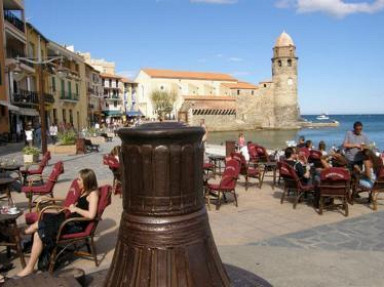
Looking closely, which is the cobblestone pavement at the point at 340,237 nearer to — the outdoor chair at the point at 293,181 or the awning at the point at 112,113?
the outdoor chair at the point at 293,181

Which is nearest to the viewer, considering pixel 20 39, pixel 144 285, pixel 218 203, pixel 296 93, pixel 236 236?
pixel 144 285

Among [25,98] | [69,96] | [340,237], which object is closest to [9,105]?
[25,98]

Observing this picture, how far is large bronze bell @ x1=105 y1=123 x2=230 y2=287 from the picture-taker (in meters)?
1.99

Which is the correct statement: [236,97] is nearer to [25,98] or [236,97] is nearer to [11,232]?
[25,98]

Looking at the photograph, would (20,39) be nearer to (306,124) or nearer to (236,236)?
(236,236)

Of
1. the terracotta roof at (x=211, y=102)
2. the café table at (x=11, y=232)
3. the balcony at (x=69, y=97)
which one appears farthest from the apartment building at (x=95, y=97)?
the café table at (x=11, y=232)

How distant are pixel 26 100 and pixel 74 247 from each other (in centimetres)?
2656

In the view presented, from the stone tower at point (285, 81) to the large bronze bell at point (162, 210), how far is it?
7580 centimetres

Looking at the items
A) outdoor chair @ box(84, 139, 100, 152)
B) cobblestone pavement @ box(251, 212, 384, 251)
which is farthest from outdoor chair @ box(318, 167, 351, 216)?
outdoor chair @ box(84, 139, 100, 152)

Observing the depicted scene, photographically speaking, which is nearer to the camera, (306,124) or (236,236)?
(236,236)

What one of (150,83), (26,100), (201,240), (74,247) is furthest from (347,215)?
(150,83)

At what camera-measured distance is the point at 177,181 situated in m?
2.02

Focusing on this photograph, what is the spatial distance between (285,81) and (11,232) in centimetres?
7460

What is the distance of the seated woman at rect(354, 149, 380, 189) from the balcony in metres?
35.9
